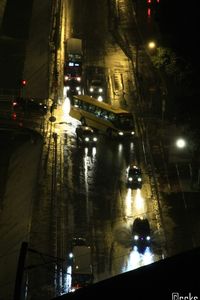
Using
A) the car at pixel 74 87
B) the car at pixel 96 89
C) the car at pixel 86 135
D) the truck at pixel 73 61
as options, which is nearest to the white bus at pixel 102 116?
the car at pixel 86 135

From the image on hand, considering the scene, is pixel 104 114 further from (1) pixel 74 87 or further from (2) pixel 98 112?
(1) pixel 74 87

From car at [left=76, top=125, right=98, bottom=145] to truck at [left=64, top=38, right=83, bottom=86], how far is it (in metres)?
9.63

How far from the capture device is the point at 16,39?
64.4 m

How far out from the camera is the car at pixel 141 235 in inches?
1517

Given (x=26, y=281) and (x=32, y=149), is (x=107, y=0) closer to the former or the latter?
(x=32, y=149)

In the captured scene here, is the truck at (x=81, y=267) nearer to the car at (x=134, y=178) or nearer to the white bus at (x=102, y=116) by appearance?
the car at (x=134, y=178)

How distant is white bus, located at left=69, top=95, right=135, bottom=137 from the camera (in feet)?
164

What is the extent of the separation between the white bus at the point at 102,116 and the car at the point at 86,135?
1.61 m

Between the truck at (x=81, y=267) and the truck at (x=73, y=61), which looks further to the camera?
the truck at (x=73, y=61)

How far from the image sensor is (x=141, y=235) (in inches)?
1521

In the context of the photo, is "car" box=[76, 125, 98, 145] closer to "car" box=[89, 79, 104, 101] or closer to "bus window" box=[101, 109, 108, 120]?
"bus window" box=[101, 109, 108, 120]

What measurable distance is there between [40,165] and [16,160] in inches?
94.8

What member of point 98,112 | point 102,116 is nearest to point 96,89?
point 98,112

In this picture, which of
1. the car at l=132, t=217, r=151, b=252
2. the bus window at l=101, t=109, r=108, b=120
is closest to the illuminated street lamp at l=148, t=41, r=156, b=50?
the bus window at l=101, t=109, r=108, b=120
